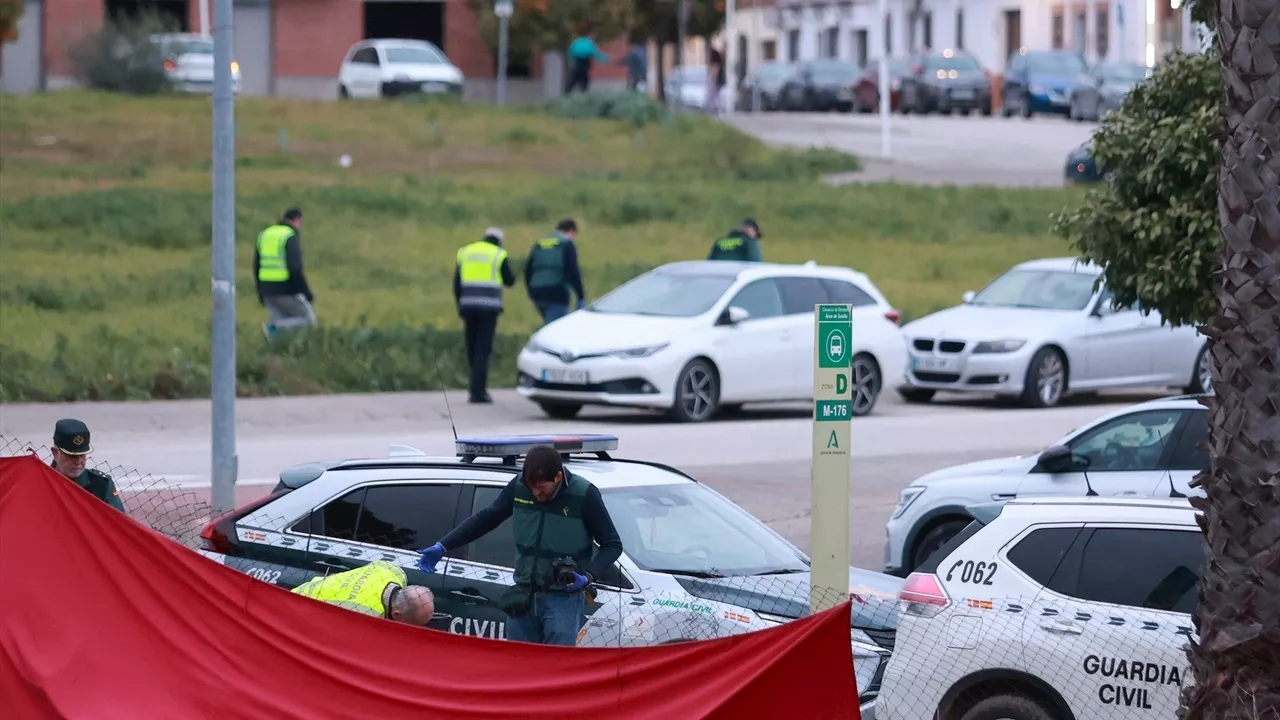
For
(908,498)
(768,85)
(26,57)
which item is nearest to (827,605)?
(908,498)

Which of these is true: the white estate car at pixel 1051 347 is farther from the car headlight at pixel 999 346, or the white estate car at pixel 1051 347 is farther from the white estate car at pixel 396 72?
the white estate car at pixel 396 72

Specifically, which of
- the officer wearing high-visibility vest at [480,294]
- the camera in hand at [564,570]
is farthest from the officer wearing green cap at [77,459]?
the officer wearing high-visibility vest at [480,294]

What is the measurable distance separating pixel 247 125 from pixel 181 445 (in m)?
24.8

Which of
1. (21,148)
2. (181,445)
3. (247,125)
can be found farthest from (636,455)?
(247,125)

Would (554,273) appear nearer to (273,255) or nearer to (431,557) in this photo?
(273,255)

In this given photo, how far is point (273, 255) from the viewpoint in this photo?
2058 cm

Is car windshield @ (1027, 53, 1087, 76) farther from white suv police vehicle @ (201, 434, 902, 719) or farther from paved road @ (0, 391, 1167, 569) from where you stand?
white suv police vehicle @ (201, 434, 902, 719)

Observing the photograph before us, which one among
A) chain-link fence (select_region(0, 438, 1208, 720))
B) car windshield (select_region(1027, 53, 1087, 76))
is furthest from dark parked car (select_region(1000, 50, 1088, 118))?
chain-link fence (select_region(0, 438, 1208, 720))

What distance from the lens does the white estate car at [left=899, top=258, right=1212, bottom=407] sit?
21078 mm

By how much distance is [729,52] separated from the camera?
209 feet

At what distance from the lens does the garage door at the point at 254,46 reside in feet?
180

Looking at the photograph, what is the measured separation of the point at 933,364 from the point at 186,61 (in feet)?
99.3

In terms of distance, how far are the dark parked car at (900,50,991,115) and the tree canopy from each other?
150 feet

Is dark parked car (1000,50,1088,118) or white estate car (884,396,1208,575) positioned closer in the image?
white estate car (884,396,1208,575)
